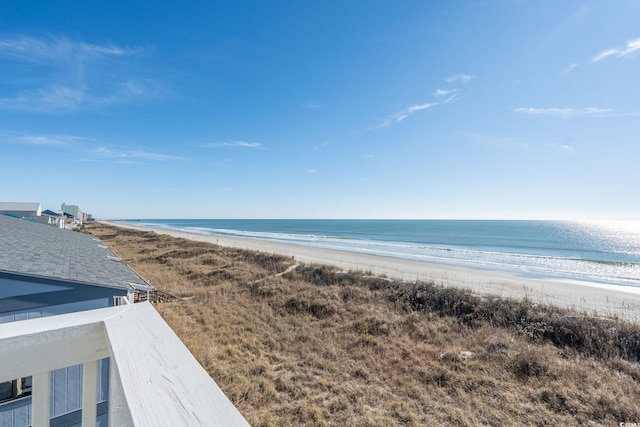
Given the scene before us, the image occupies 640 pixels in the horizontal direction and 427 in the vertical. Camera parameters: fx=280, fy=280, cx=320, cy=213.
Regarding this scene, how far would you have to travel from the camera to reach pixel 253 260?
60.2 ft

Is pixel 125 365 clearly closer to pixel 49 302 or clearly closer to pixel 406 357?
pixel 49 302

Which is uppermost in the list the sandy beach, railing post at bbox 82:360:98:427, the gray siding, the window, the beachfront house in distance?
the beachfront house in distance

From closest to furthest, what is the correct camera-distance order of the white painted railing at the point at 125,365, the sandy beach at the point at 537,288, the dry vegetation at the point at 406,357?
1. the white painted railing at the point at 125,365
2. the dry vegetation at the point at 406,357
3. the sandy beach at the point at 537,288

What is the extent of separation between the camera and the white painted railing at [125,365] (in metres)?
0.76

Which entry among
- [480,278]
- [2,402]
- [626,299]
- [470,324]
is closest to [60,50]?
[2,402]

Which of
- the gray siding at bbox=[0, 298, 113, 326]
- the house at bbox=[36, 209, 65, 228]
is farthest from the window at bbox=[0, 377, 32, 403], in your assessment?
the house at bbox=[36, 209, 65, 228]

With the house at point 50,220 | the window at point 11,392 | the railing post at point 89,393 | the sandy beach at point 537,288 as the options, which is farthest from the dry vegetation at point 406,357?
the house at point 50,220

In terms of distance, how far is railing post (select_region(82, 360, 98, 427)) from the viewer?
1.16 meters

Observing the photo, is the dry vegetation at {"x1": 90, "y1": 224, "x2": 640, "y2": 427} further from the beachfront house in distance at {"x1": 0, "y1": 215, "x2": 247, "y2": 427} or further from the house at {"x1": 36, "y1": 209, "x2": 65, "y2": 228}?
the house at {"x1": 36, "y1": 209, "x2": 65, "y2": 228}

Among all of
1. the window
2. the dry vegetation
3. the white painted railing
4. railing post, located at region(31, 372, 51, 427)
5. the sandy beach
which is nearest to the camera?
the white painted railing

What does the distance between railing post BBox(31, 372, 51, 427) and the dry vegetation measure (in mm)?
4389

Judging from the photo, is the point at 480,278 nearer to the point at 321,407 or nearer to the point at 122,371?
the point at 321,407

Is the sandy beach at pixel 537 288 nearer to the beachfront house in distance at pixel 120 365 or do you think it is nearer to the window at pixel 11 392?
the beachfront house in distance at pixel 120 365

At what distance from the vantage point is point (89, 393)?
3.90ft
